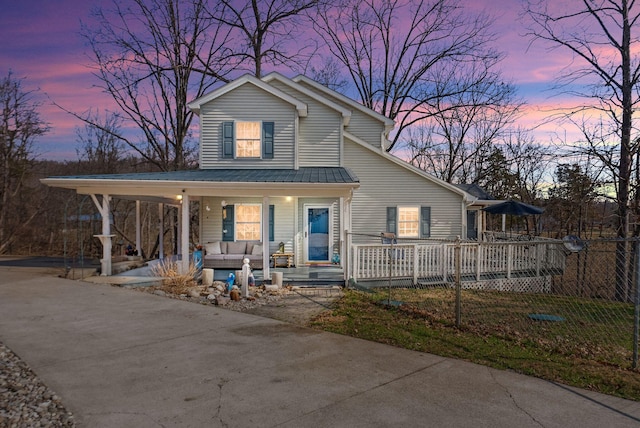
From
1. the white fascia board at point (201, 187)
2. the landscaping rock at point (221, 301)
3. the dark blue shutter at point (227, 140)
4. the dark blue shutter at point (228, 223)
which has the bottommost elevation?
the landscaping rock at point (221, 301)

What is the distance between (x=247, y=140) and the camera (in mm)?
14820

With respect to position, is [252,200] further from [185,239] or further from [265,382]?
[265,382]

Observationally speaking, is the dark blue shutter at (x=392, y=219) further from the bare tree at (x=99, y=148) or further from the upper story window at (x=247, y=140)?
the bare tree at (x=99, y=148)

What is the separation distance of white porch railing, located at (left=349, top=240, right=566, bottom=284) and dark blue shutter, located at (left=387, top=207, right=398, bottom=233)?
11.0 ft

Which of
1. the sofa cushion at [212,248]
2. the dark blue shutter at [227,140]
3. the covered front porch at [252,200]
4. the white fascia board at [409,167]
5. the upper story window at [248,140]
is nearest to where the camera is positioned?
the covered front porch at [252,200]

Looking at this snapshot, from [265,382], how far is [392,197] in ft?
42.5

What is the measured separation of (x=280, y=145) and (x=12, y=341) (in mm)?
10198

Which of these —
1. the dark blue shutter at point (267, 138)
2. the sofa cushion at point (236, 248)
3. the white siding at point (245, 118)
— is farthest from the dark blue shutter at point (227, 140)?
the sofa cushion at point (236, 248)

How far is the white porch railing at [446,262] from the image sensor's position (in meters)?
12.3

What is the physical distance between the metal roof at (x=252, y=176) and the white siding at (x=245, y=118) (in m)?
0.36

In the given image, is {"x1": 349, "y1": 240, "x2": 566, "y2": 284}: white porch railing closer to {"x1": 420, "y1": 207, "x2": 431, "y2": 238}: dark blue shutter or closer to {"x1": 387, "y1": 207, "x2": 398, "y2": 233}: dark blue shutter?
{"x1": 420, "y1": 207, "x2": 431, "y2": 238}: dark blue shutter

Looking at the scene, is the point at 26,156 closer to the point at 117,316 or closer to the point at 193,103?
the point at 193,103

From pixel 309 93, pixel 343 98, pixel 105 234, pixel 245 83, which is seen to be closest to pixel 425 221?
pixel 343 98

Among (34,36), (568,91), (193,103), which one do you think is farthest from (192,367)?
(34,36)
